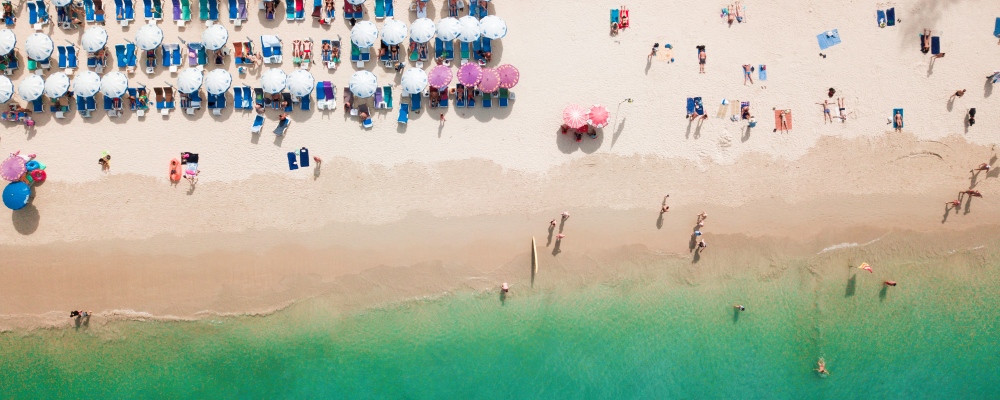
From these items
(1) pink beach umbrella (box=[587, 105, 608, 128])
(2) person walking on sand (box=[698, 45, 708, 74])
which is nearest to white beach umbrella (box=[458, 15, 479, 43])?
(1) pink beach umbrella (box=[587, 105, 608, 128])

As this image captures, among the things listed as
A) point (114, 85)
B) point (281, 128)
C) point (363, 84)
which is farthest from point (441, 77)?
point (114, 85)

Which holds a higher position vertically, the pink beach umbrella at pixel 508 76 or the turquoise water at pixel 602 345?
the pink beach umbrella at pixel 508 76

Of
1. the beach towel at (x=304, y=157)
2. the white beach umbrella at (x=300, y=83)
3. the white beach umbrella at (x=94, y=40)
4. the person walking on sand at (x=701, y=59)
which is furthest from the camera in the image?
the person walking on sand at (x=701, y=59)

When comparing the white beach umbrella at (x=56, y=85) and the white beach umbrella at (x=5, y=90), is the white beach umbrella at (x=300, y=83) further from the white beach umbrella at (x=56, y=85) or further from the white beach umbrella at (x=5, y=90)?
the white beach umbrella at (x=5, y=90)

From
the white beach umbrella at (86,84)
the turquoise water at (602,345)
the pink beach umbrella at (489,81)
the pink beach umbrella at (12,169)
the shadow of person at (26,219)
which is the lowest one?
the turquoise water at (602,345)

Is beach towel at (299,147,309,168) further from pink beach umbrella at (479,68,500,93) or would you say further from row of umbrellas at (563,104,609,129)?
row of umbrellas at (563,104,609,129)

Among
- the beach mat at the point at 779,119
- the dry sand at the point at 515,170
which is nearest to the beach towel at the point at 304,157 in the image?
the dry sand at the point at 515,170

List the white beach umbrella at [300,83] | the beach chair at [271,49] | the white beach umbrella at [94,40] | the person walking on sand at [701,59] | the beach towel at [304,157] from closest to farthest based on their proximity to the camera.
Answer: the white beach umbrella at [300,83] → the white beach umbrella at [94,40] → the beach chair at [271,49] → the beach towel at [304,157] → the person walking on sand at [701,59]
